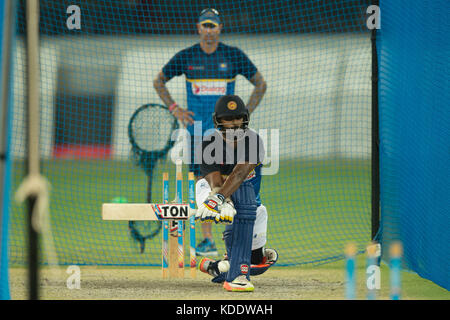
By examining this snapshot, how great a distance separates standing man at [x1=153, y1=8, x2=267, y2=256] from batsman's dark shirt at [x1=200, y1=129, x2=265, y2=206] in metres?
1.39

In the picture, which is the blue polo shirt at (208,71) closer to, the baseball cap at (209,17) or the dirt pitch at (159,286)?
the baseball cap at (209,17)

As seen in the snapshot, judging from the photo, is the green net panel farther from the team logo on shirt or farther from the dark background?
the team logo on shirt

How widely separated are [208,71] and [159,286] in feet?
7.38

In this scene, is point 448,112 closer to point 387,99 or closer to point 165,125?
point 387,99

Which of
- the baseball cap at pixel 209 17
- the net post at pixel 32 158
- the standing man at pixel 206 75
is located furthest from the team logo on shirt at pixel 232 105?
the net post at pixel 32 158

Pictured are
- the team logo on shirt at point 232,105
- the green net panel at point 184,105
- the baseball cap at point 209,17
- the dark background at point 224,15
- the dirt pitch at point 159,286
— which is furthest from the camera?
the dark background at point 224,15

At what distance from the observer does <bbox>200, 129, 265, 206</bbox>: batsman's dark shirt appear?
4.49 m

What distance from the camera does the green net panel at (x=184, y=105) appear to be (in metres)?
7.16

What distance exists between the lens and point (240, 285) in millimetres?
4355

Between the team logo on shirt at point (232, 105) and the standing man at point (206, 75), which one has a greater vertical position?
the standing man at point (206, 75)

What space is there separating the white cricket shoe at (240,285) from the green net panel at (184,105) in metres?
1.37

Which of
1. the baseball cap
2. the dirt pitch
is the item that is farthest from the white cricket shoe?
the baseball cap

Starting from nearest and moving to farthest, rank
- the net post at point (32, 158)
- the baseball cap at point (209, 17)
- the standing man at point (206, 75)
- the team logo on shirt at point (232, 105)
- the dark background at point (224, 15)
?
the net post at point (32, 158)
the team logo on shirt at point (232, 105)
the baseball cap at point (209, 17)
the standing man at point (206, 75)
the dark background at point (224, 15)

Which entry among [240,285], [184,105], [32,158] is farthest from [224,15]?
[32,158]
